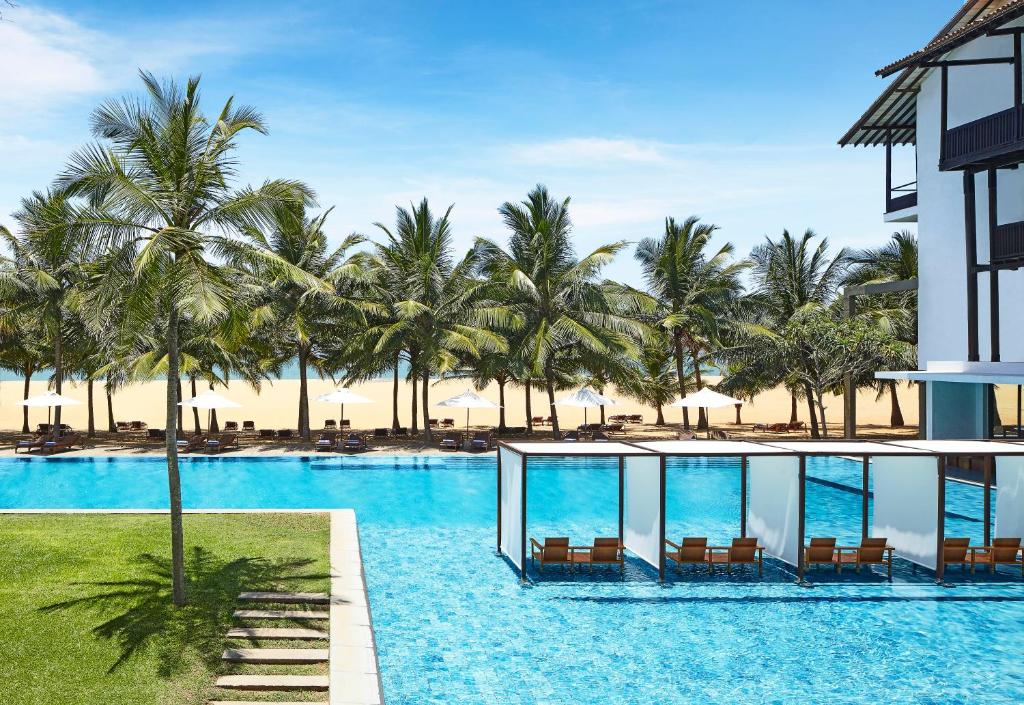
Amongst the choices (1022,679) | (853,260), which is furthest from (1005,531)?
(853,260)

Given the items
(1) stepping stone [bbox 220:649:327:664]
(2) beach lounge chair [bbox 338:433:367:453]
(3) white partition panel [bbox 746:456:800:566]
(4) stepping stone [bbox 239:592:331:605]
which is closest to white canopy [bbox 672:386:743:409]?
(2) beach lounge chair [bbox 338:433:367:453]

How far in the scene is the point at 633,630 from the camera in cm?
1077

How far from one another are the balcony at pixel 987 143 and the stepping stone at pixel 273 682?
57.5 feet

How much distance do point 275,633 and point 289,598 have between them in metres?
1.23

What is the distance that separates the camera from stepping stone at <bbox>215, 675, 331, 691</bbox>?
25.8ft

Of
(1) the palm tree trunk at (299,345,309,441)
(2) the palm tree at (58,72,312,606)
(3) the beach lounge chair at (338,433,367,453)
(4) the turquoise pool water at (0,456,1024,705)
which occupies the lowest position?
(4) the turquoise pool water at (0,456,1024,705)

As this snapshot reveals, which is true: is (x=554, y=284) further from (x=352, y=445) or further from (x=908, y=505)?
(x=908, y=505)

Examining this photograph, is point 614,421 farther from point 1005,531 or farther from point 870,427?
point 1005,531

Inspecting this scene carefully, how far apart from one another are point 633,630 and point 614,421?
2587 centimetres

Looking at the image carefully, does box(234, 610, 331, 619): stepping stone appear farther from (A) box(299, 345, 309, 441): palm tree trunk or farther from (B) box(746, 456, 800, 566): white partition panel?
(A) box(299, 345, 309, 441): palm tree trunk

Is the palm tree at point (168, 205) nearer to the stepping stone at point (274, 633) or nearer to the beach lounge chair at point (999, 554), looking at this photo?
the stepping stone at point (274, 633)

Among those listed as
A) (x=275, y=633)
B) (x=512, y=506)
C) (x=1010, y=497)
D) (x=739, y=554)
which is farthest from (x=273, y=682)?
(x=1010, y=497)

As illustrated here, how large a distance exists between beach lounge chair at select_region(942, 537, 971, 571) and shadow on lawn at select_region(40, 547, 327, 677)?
31.9ft

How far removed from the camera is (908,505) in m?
14.0
